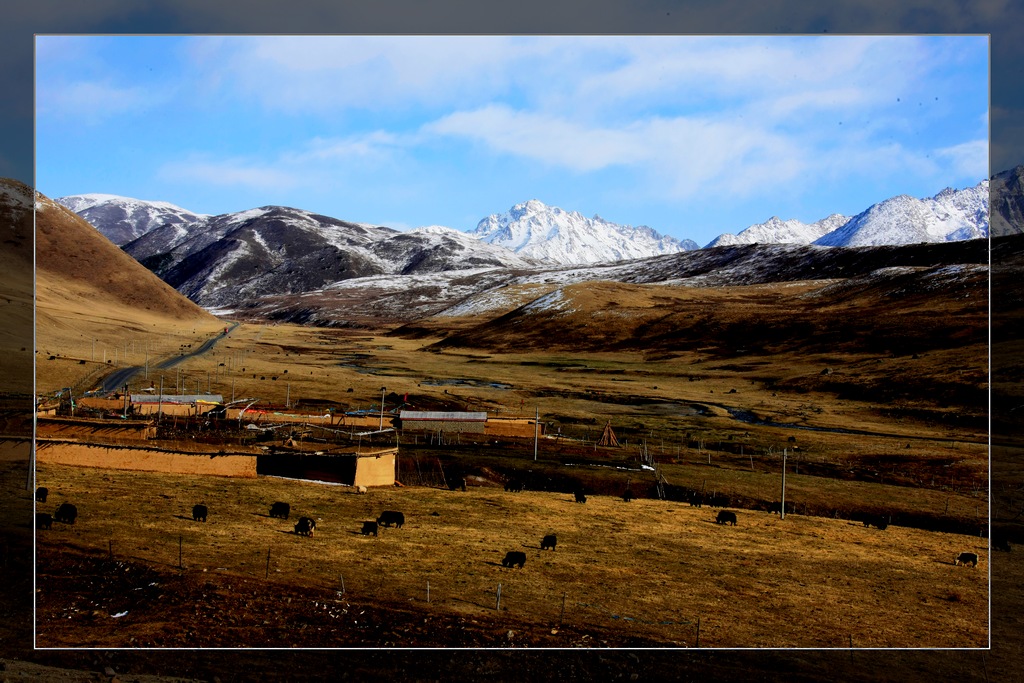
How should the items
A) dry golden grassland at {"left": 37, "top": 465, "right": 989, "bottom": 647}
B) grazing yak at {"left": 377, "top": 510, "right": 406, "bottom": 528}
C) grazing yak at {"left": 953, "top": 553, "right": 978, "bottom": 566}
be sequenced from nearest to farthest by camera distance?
dry golden grassland at {"left": 37, "top": 465, "right": 989, "bottom": 647} < grazing yak at {"left": 953, "top": 553, "right": 978, "bottom": 566} < grazing yak at {"left": 377, "top": 510, "right": 406, "bottom": 528}

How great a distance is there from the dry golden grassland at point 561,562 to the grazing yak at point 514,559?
0.35 m

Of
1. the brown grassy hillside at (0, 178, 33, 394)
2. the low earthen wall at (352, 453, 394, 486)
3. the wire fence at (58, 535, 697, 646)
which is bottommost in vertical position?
the wire fence at (58, 535, 697, 646)

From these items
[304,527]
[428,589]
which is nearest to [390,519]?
[304,527]

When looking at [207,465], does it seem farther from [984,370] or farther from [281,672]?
[984,370]

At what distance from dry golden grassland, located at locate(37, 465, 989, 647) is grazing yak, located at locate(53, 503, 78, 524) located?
296mm

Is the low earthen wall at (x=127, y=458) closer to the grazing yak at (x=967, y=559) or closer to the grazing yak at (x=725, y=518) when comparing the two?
the grazing yak at (x=725, y=518)

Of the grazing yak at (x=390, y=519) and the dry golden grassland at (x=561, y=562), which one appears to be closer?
the dry golden grassland at (x=561, y=562)

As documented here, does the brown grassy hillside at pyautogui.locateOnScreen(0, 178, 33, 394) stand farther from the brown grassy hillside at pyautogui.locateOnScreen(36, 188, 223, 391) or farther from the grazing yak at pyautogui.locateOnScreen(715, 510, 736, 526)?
the grazing yak at pyautogui.locateOnScreen(715, 510, 736, 526)

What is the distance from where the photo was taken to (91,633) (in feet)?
69.4

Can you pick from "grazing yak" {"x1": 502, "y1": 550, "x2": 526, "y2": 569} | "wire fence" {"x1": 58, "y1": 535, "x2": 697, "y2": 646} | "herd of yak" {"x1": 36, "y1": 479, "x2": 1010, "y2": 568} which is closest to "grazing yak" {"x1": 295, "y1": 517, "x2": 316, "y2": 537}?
"herd of yak" {"x1": 36, "y1": 479, "x2": 1010, "y2": 568}

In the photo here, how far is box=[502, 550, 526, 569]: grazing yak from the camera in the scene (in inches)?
1202

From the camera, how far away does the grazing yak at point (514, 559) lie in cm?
3053

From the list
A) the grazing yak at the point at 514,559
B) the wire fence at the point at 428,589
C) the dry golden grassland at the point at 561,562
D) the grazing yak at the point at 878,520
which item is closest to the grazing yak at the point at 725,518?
the dry golden grassland at the point at 561,562

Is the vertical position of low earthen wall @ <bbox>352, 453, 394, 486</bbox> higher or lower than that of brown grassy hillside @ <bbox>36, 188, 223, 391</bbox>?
lower
